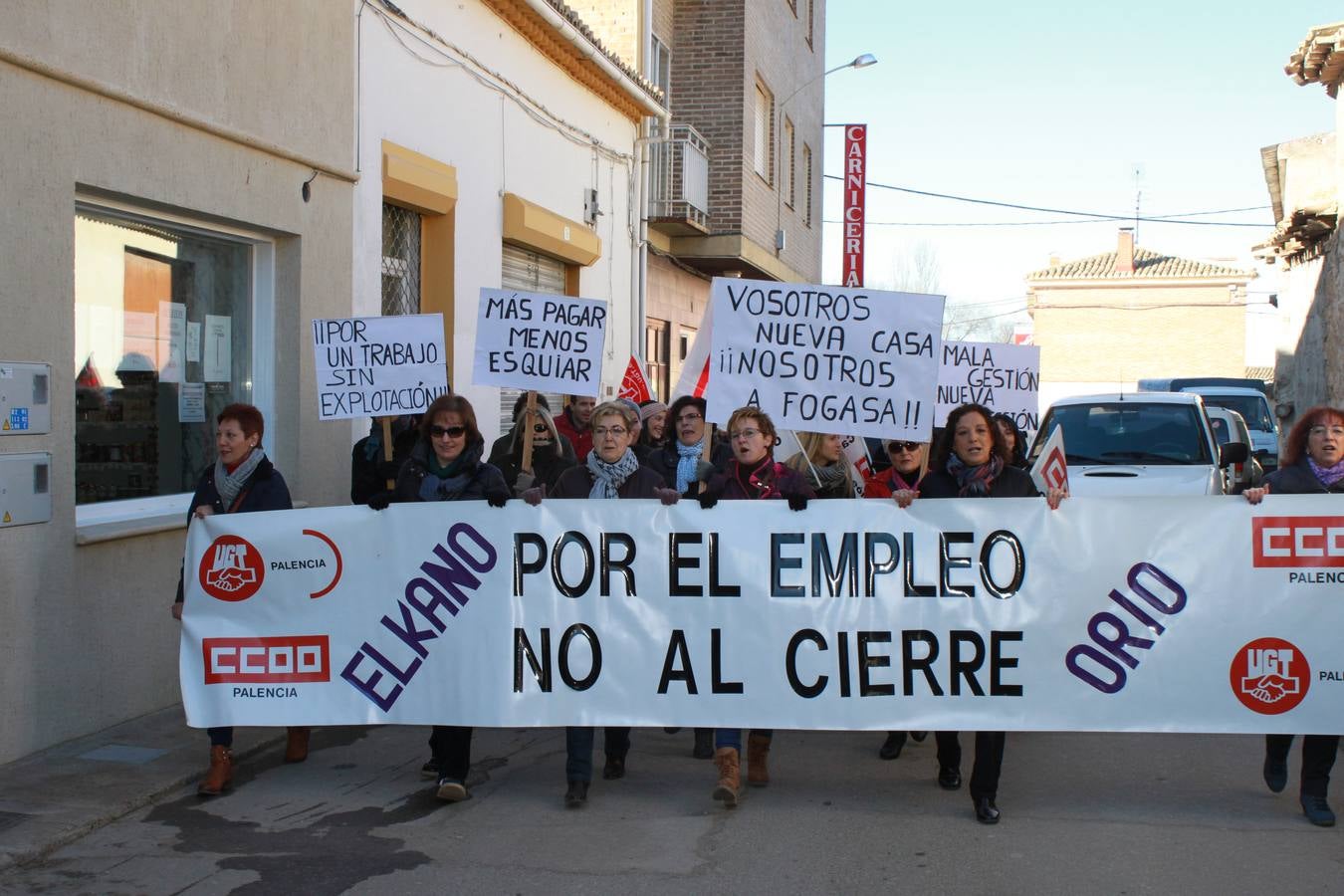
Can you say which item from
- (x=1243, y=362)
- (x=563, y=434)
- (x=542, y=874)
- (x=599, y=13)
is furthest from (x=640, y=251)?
(x=1243, y=362)

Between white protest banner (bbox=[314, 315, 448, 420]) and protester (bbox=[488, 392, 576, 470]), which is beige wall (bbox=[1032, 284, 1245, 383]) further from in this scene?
white protest banner (bbox=[314, 315, 448, 420])

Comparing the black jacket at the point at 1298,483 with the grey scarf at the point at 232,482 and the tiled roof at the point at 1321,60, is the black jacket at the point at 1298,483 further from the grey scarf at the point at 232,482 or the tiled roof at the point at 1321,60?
the tiled roof at the point at 1321,60

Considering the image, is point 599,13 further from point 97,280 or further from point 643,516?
point 643,516

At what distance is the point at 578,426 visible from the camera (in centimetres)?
1022

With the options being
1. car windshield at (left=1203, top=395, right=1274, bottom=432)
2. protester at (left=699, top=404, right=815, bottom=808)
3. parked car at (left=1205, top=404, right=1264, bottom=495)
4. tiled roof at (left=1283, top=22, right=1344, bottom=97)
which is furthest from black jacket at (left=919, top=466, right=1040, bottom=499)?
tiled roof at (left=1283, top=22, right=1344, bottom=97)

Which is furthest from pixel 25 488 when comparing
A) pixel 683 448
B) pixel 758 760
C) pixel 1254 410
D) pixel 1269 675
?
pixel 1254 410

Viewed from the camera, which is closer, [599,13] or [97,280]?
[97,280]

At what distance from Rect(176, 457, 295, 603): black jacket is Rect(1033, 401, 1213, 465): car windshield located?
7.55 m

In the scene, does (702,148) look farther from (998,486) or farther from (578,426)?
(998,486)

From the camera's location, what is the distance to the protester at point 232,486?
21.4 ft

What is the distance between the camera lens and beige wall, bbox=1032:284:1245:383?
67625mm

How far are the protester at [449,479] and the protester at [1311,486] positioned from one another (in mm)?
3433

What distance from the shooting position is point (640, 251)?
18375 millimetres

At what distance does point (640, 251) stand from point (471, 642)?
12410 millimetres
